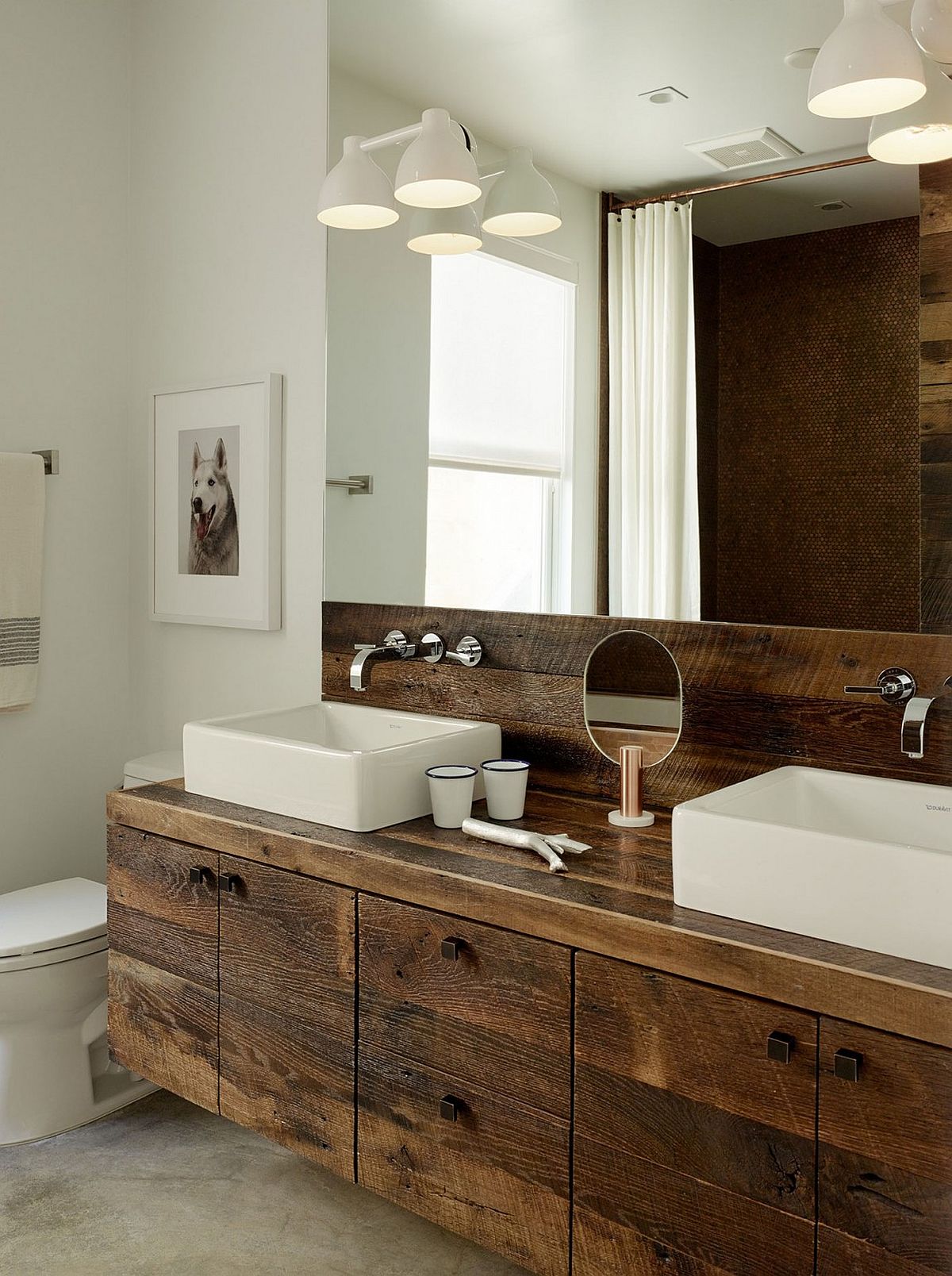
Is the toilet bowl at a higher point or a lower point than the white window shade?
lower

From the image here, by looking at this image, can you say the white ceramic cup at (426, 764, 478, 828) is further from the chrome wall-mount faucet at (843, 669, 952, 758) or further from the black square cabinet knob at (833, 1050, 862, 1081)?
the black square cabinet knob at (833, 1050, 862, 1081)

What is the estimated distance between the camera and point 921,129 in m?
1.60

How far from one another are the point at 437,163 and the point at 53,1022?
6.13 ft

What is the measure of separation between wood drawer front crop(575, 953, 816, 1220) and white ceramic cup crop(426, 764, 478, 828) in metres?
0.42

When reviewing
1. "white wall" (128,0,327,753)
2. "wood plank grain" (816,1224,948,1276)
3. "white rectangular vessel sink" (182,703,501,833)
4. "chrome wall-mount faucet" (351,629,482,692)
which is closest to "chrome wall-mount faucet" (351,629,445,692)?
"chrome wall-mount faucet" (351,629,482,692)

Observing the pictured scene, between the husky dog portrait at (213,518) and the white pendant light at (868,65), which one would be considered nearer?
the white pendant light at (868,65)

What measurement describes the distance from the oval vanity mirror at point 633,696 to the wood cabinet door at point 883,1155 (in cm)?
72

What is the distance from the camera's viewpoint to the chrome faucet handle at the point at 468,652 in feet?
7.11

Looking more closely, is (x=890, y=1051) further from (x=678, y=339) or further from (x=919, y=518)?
(x=678, y=339)

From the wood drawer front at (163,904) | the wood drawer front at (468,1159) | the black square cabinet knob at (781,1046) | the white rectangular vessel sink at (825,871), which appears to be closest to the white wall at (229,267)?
the wood drawer front at (163,904)

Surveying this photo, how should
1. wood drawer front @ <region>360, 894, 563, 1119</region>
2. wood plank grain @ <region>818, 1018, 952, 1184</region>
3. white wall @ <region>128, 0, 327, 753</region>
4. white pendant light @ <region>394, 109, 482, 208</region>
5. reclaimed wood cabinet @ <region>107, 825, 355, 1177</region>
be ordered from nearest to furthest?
1. wood plank grain @ <region>818, 1018, 952, 1184</region>
2. wood drawer front @ <region>360, 894, 563, 1119</region>
3. reclaimed wood cabinet @ <region>107, 825, 355, 1177</region>
4. white pendant light @ <region>394, 109, 482, 208</region>
5. white wall @ <region>128, 0, 327, 753</region>

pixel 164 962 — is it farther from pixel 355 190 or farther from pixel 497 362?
pixel 355 190

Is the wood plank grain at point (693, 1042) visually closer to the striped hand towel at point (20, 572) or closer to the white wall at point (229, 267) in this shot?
the white wall at point (229, 267)

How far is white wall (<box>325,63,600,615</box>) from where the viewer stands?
2.26m
